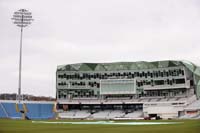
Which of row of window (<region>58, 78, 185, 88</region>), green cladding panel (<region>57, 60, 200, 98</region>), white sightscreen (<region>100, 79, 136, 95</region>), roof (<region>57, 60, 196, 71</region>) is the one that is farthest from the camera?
white sightscreen (<region>100, 79, 136, 95</region>)

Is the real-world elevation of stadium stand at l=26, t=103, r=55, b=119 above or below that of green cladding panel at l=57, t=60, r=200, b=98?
below

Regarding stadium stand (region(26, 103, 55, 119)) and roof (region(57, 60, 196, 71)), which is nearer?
stadium stand (region(26, 103, 55, 119))

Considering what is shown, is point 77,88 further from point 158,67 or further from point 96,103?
point 158,67

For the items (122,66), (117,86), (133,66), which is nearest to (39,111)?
(117,86)

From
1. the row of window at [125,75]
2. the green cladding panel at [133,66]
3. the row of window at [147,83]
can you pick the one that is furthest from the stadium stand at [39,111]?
the green cladding panel at [133,66]

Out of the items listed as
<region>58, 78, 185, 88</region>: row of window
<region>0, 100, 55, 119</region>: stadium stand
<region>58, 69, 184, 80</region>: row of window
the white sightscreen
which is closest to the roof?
<region>58, 69, 184, 80</region>: row of window

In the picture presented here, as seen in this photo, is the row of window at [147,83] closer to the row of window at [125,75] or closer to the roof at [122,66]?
the row of window at [125,75]

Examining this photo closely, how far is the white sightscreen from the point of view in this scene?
189ft

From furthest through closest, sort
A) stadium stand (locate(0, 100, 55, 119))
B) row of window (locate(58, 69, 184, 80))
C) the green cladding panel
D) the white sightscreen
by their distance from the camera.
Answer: the white sightscreen → the green cladding panel → row of window (locate(58, 69, 184, 80)) → stadium stand (locate(0, 100, 55, 119))

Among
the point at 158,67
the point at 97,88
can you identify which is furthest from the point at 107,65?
the point at 158,67

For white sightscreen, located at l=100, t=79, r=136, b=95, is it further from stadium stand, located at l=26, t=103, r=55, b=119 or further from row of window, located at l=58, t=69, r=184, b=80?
stadium stand, located at l=26, t=103, r=55, b=119

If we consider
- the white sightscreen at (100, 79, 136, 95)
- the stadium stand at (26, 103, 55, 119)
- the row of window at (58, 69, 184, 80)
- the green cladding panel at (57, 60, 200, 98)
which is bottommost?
the stadium stand at (26, 103, 55, 119)

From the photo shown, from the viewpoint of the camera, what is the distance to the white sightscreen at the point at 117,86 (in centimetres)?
5756

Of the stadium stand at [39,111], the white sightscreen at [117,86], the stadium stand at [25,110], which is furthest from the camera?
the white sightscreen at [117,86]
